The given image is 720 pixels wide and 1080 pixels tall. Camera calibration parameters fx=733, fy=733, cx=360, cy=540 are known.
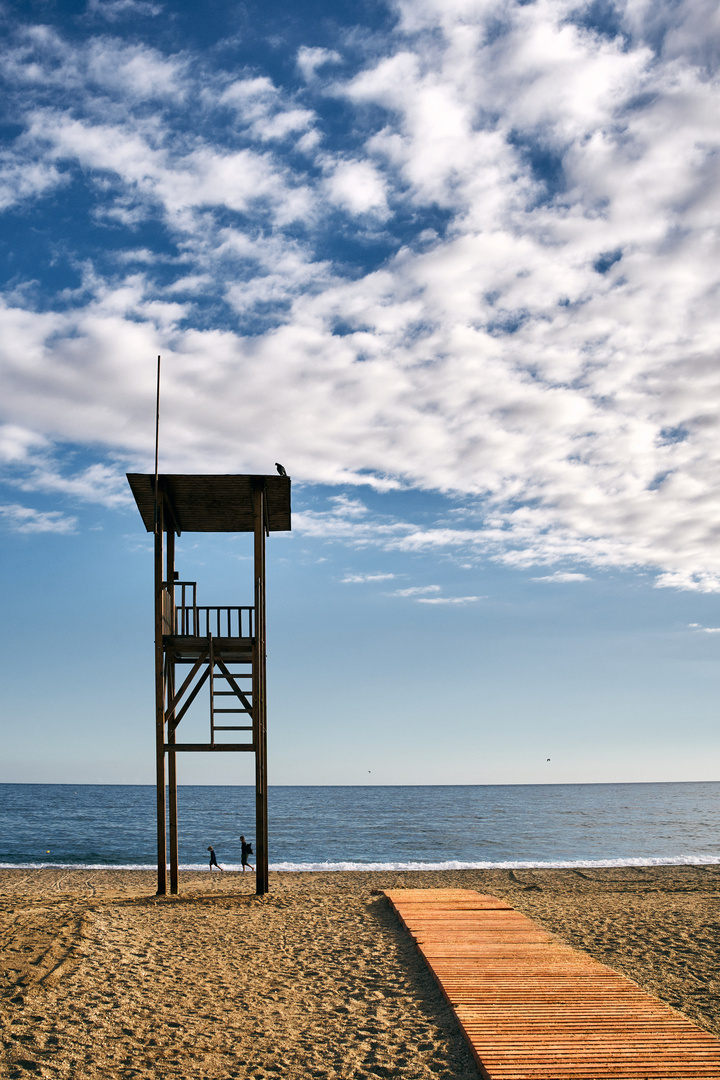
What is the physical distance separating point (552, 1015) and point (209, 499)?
429 inches

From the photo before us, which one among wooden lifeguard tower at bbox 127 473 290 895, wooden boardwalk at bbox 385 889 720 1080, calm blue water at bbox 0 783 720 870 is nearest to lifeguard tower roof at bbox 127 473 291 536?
wooden lifeguard tower at bbox 127 473 290 895

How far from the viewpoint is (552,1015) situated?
6.86 meters

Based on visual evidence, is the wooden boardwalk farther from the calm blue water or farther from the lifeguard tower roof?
the calm blue water

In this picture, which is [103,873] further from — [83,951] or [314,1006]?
[314,1006]

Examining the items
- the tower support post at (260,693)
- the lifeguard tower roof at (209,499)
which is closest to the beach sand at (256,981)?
the tower support post at (260,693)

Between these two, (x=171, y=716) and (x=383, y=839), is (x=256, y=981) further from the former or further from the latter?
(x=383, y=839)

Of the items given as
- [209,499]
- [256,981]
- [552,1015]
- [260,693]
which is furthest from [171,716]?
[552,1015]

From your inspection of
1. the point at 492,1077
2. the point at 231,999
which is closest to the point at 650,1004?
the point at 492,1077

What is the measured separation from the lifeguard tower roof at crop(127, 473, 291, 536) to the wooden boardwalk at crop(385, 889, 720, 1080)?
8.48 metres

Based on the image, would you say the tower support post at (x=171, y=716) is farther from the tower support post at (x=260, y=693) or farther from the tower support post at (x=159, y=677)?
the tower support post at (x=260, y=693)

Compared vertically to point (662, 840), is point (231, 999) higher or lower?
higher

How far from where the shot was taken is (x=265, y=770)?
1454 centimetres

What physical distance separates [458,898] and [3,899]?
8.83 m

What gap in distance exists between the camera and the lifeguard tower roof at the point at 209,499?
47.2 ft
